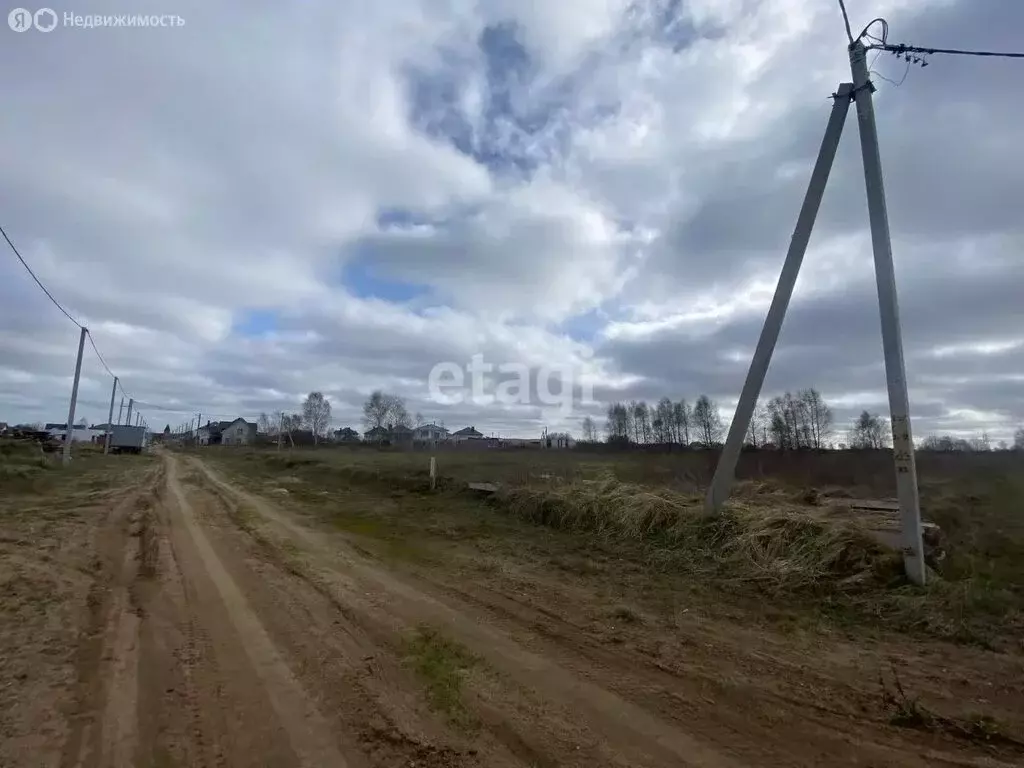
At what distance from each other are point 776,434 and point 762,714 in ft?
223

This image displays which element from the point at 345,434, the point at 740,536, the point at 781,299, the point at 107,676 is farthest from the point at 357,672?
the point at 345,434

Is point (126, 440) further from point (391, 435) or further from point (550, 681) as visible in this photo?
point (550, 681)

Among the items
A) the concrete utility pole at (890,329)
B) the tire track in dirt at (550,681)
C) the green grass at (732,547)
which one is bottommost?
the tire track in dirt at (550,681)

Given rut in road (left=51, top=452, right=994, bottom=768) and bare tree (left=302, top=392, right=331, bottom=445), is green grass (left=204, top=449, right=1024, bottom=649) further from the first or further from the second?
bare tree (left=302, top=392, right=331, bottom=445)

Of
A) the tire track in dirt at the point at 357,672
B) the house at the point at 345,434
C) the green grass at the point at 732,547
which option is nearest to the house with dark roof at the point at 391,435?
the house at the point at 345,434

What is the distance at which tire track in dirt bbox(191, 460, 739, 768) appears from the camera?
9.70 feet

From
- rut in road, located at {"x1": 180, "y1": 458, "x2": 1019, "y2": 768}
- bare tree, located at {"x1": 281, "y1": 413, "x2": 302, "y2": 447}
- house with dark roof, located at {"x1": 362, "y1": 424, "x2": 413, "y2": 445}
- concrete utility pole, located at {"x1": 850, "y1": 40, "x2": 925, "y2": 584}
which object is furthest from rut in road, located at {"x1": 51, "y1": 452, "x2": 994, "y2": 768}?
bare tree, located at {"x1": 281, "y1": 413, "x2": 302, "y2": 447}

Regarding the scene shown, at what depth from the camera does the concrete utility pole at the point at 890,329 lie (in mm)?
5910

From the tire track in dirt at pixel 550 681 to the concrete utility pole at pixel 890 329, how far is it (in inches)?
167

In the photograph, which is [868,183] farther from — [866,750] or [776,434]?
[776,434]

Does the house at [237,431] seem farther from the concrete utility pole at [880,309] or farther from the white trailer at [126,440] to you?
the concrete utility pole at [880,309]

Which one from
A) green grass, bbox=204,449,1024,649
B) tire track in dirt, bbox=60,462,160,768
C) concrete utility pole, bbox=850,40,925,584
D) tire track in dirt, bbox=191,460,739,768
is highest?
concrete utility pole, bbox=850,40,925,584

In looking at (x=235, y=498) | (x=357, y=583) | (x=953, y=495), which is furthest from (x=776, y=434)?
(x=357, y=583)

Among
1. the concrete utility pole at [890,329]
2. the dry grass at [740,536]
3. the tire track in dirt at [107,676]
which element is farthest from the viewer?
the dry grass at [740,536]
